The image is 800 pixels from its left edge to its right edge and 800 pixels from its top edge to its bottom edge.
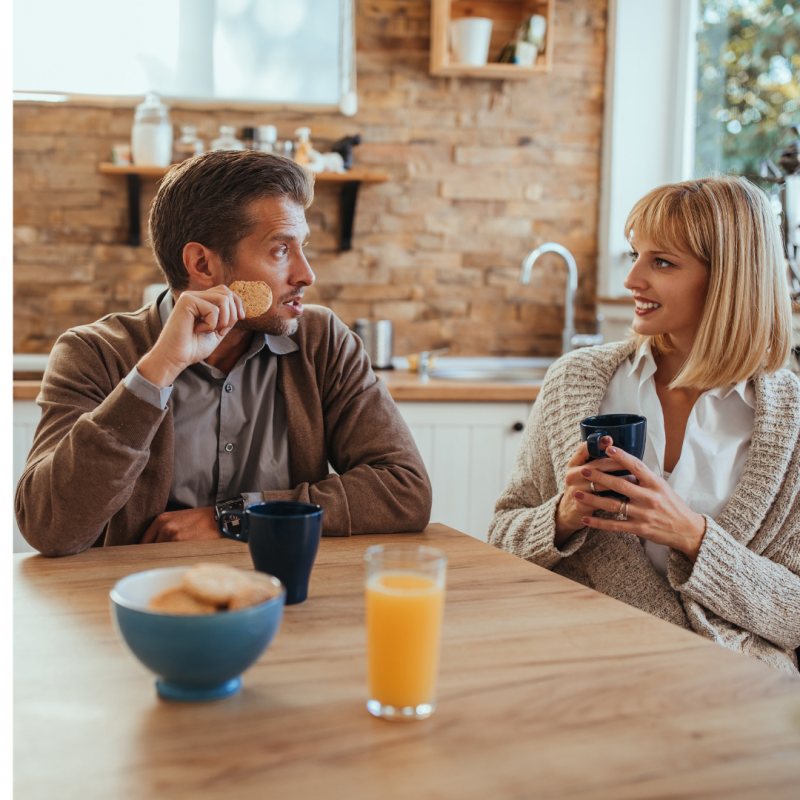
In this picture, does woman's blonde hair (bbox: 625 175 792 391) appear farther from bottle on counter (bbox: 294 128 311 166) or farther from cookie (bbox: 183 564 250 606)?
bottle on counter (bbox: 294 128 311 166)

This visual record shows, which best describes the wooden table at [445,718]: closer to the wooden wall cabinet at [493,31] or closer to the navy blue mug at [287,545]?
the navy blue mug at [287,545]

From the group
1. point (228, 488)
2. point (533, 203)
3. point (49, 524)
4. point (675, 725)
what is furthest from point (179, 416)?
point (533, 203)

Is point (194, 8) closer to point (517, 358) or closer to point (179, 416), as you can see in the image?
point (517, 358)

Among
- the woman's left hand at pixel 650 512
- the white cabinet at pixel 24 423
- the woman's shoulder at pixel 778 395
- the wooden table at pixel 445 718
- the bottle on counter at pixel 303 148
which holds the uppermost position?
the bottle on counter at pixel 303 148

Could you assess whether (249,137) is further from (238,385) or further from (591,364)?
(591,364)

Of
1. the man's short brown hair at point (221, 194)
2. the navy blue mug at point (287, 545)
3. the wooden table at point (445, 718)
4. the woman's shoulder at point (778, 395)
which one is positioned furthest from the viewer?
the man's short brown hair at point (221, 194)

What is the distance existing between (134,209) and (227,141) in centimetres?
45

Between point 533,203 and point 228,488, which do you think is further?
point 533,203

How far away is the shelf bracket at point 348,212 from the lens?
10.7 ft

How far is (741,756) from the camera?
2.23ft

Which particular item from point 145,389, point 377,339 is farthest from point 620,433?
point 377,339

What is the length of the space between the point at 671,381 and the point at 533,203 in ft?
6.49

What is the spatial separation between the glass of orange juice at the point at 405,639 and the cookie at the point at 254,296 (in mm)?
930

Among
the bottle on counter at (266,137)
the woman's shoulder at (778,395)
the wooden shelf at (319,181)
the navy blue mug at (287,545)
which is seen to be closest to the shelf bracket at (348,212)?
the wooden shelf at (319,181)
